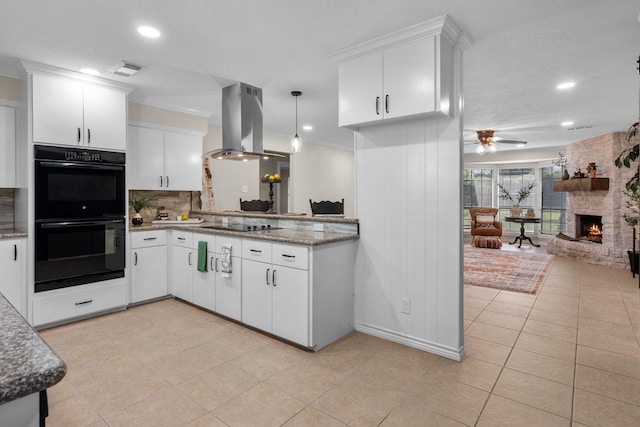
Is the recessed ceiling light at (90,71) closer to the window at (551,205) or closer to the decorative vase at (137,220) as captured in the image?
the decorative vase at (137,220)

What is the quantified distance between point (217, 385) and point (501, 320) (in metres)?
2.74

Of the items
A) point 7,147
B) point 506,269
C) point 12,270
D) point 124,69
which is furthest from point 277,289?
point 506,269

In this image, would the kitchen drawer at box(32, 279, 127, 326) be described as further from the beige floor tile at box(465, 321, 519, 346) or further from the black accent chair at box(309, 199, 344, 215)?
the beige floor tile at box(465, 321, 519, 346)

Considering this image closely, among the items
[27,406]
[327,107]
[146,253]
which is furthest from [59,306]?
[327,107]

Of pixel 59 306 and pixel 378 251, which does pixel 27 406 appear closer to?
pixel 378 251

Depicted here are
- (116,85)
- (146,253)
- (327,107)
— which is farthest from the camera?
(327,107)

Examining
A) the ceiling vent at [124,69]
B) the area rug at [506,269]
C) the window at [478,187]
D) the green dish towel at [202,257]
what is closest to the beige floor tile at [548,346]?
the area rug at [506,269]

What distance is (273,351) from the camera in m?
2.85

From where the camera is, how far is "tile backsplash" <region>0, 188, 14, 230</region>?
12.0 ft

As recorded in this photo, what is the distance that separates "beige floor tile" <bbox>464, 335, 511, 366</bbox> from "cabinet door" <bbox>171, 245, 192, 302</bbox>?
2831mm

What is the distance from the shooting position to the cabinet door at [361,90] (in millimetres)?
2832

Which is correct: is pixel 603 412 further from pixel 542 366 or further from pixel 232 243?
pixel 232 243

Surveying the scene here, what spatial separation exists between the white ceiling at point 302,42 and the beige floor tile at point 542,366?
2433mm

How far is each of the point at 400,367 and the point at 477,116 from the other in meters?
4.17
